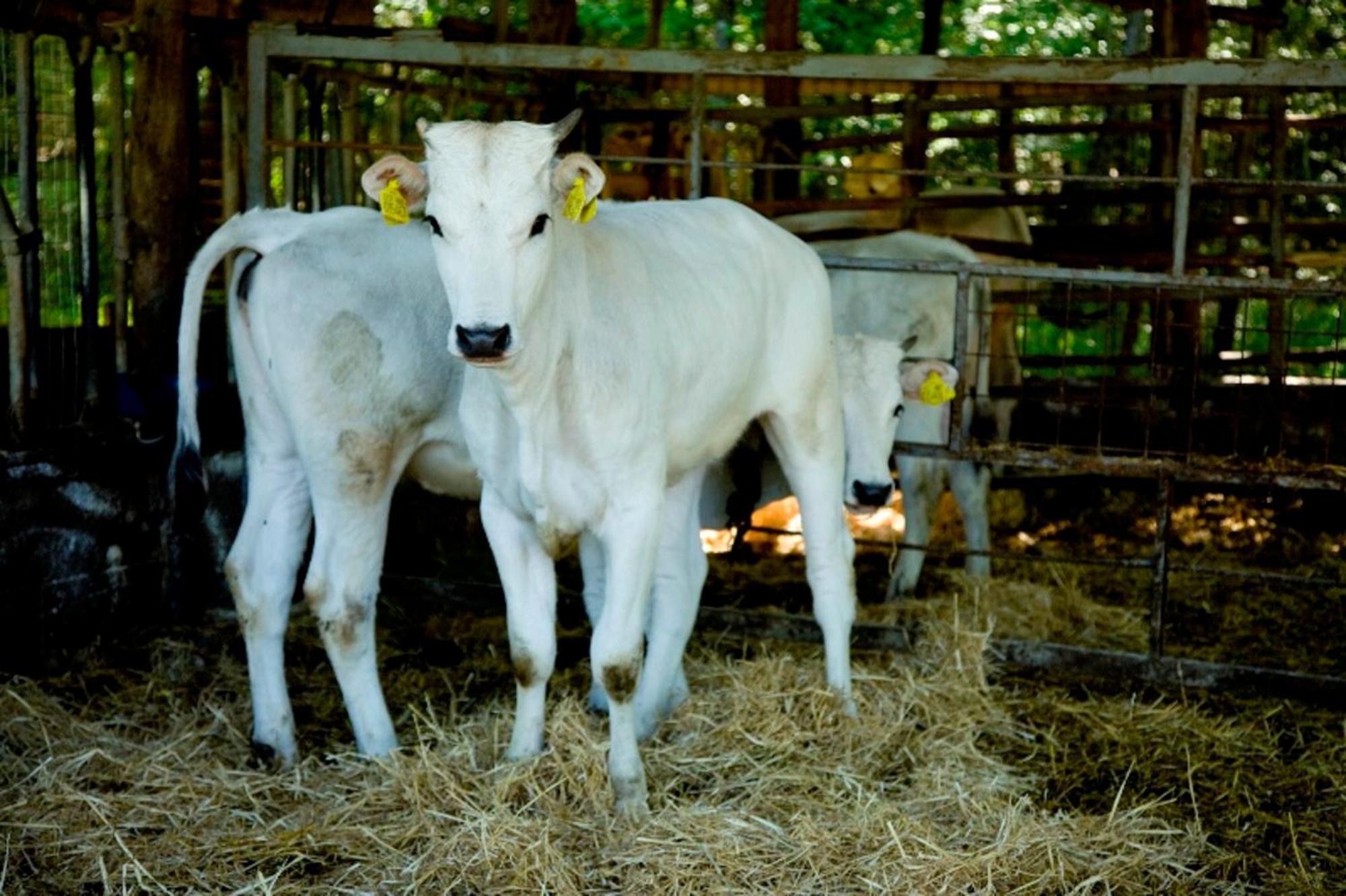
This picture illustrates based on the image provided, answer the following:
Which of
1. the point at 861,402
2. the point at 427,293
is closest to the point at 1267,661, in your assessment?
the point at 861,402

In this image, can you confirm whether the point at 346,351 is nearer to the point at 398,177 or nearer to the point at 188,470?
the point at 188,470

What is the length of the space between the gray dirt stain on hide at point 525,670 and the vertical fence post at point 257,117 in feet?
8.68

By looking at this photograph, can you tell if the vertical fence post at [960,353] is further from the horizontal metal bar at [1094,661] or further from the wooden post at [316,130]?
the wooden post at [316,130]

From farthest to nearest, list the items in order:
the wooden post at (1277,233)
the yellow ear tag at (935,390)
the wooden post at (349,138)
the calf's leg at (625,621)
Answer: the wooden post at (349,138), the wooden post at (1277,233), the yellow ear tag at (935,390), the calf's leg at (625,621)

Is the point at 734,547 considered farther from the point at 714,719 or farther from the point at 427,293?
the point at 427,293

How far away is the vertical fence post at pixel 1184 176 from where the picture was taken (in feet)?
20.7

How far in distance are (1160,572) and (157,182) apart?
468 cm

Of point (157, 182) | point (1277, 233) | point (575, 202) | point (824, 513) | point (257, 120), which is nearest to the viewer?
point (575, 202)

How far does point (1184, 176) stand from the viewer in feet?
20.8

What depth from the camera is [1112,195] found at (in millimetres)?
9656

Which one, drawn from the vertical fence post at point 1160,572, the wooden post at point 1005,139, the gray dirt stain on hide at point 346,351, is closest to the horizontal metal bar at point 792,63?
the vertical fence post at point 1160,572

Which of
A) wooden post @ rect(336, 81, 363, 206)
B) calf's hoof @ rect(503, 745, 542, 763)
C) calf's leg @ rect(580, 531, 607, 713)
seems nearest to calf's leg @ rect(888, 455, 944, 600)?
calf's leg @ rect(580, 531, 607, 713)

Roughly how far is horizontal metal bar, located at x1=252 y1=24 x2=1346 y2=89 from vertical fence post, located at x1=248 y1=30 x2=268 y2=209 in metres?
0.06

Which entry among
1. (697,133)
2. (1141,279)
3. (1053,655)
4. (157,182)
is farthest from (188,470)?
(1141,279)
